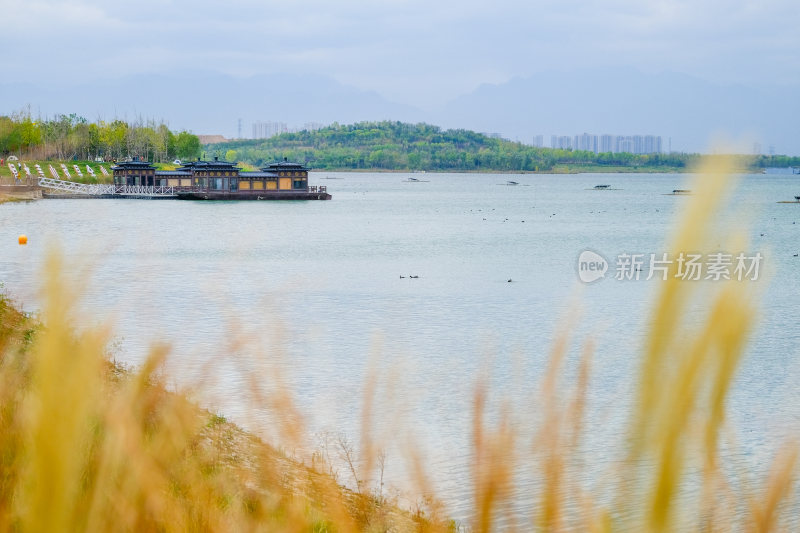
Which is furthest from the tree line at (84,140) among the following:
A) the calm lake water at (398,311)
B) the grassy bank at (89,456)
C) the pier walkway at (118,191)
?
the grassy bank at (89,456)

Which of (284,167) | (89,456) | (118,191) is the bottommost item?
(118,191)

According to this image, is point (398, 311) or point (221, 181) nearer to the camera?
point (398, 311)

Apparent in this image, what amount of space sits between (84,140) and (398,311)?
253 ft

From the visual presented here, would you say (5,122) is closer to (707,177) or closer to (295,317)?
(295,317)

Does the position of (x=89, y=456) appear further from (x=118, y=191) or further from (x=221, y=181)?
(x=118, y=191)

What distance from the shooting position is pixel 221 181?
61281 millimetres

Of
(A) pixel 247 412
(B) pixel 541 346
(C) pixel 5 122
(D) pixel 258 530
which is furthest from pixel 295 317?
(C) pixel 5 122

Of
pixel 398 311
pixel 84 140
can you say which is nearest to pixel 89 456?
pixel 398 311

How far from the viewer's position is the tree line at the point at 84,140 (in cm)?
8412

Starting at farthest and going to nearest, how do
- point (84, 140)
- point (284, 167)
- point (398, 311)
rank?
point (84, 140) → point (284, 167) → point (398, 311)

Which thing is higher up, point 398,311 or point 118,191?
point 118,191

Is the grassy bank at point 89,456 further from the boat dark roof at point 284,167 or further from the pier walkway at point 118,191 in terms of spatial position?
the pier walkway at point 118,191

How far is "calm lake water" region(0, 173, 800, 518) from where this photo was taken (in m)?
1.91

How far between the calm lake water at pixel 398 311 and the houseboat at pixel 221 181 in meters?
9.09
